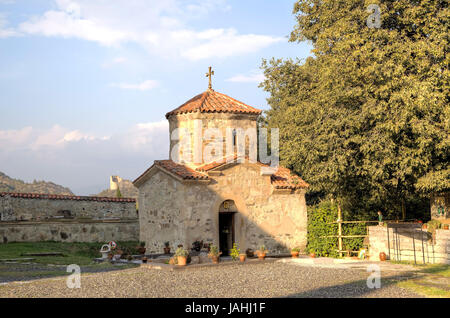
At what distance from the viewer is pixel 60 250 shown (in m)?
24.6

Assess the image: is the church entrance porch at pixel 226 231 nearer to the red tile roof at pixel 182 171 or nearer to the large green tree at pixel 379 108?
the red tile roof at pixel 182 171

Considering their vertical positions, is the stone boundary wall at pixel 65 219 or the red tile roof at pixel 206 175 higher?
the red tile roof at pixel 206 175

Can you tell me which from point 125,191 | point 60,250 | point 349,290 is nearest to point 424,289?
point 349,290

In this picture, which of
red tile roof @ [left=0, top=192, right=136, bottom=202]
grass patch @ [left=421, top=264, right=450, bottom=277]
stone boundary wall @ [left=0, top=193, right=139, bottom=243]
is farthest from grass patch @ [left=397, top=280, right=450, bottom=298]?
red tile roof @ [left=0, top=192, right=136, bottom=202]

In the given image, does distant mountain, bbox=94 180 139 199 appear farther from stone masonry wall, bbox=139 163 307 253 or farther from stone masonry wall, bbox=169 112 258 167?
stone masonry wall, bbox=169 112 258 167

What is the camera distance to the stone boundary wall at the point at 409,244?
18.9 meters

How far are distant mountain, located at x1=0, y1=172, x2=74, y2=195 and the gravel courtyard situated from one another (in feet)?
147

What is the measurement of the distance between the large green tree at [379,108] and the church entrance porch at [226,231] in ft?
13.3

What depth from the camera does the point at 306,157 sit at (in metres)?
21.7

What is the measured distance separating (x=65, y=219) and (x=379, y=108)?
18.9 m

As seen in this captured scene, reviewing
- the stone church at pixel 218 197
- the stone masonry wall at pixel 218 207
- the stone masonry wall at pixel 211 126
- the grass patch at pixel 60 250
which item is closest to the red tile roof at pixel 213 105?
the stone church at pixel 218 197

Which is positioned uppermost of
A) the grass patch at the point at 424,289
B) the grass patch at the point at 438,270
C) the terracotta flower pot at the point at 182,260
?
the terracotta flower pot at the point at 182,260

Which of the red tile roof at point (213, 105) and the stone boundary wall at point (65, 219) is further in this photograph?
the stone boundary wall at point (65, 219)
